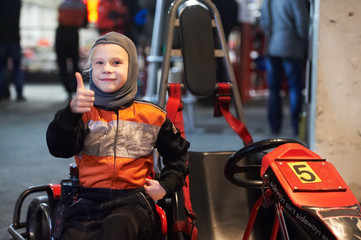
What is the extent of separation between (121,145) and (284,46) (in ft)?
12.9

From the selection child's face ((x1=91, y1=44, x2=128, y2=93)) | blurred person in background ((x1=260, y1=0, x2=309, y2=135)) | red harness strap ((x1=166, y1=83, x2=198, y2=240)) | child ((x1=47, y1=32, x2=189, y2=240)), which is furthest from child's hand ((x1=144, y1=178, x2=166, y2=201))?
blurred person in background ((x1=260, y1=0, x2=309, y2=135))

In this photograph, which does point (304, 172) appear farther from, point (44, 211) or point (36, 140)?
point (36, 140)

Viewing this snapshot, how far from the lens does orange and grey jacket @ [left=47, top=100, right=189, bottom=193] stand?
1.77m

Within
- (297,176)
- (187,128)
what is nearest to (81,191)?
(297,176)

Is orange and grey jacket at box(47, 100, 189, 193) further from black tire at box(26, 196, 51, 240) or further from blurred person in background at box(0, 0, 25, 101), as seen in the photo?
blurred person in background at box(0, 0, 25, 101)

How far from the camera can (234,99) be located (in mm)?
2605

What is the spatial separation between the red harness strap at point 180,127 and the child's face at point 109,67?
1.76ft

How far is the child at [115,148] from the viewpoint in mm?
1720

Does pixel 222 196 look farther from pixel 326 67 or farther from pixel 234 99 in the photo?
pixel 326 67

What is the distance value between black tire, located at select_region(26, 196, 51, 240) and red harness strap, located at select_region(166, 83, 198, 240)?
1.90 feet

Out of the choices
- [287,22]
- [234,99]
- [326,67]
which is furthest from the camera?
[287,22]

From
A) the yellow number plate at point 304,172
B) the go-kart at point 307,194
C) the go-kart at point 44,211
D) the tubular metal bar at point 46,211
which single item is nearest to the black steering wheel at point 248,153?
the go-kart at point 307,194

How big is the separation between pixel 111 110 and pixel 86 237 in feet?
1.44

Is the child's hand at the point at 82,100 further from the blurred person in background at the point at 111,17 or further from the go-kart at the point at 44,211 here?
the blurred person in background at the point at 111,17
